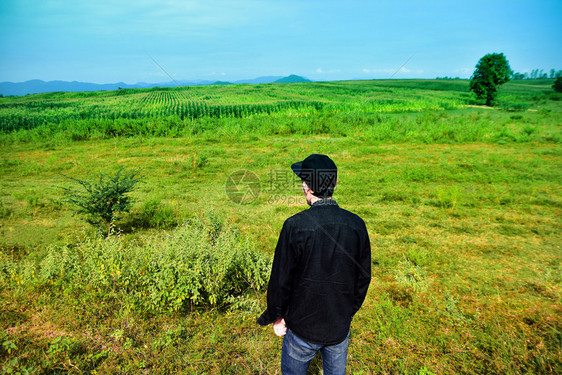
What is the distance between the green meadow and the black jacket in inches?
61.4

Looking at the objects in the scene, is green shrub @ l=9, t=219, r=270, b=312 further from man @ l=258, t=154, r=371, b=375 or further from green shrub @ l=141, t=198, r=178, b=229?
green shrub @ l=141, t=198, r=178, b=229

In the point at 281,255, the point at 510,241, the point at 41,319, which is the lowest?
the point at 510,241

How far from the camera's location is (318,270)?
80.0 inches

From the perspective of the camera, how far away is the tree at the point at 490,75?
123 feet

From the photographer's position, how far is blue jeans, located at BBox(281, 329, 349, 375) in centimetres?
209

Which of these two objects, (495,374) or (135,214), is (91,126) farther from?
(495,374)

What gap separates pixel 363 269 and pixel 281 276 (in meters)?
0.64

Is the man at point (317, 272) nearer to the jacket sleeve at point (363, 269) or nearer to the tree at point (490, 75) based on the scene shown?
the jacket sleeve at point (363, 269)

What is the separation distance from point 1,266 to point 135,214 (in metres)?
3.33

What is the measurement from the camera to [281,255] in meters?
1.99

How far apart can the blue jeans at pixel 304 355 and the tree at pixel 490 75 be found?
48436 millimetres

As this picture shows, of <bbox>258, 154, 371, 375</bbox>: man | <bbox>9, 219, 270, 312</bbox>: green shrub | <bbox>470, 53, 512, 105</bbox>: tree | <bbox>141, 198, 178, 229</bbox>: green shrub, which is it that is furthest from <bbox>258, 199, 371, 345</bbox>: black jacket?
<bbox>470, 53, 512, 105</bbox>: tree

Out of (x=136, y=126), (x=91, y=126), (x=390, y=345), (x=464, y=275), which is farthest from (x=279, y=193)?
(x=91, y=126)

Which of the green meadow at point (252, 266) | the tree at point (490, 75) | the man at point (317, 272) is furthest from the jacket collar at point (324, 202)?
the tree at point (490, 75)
